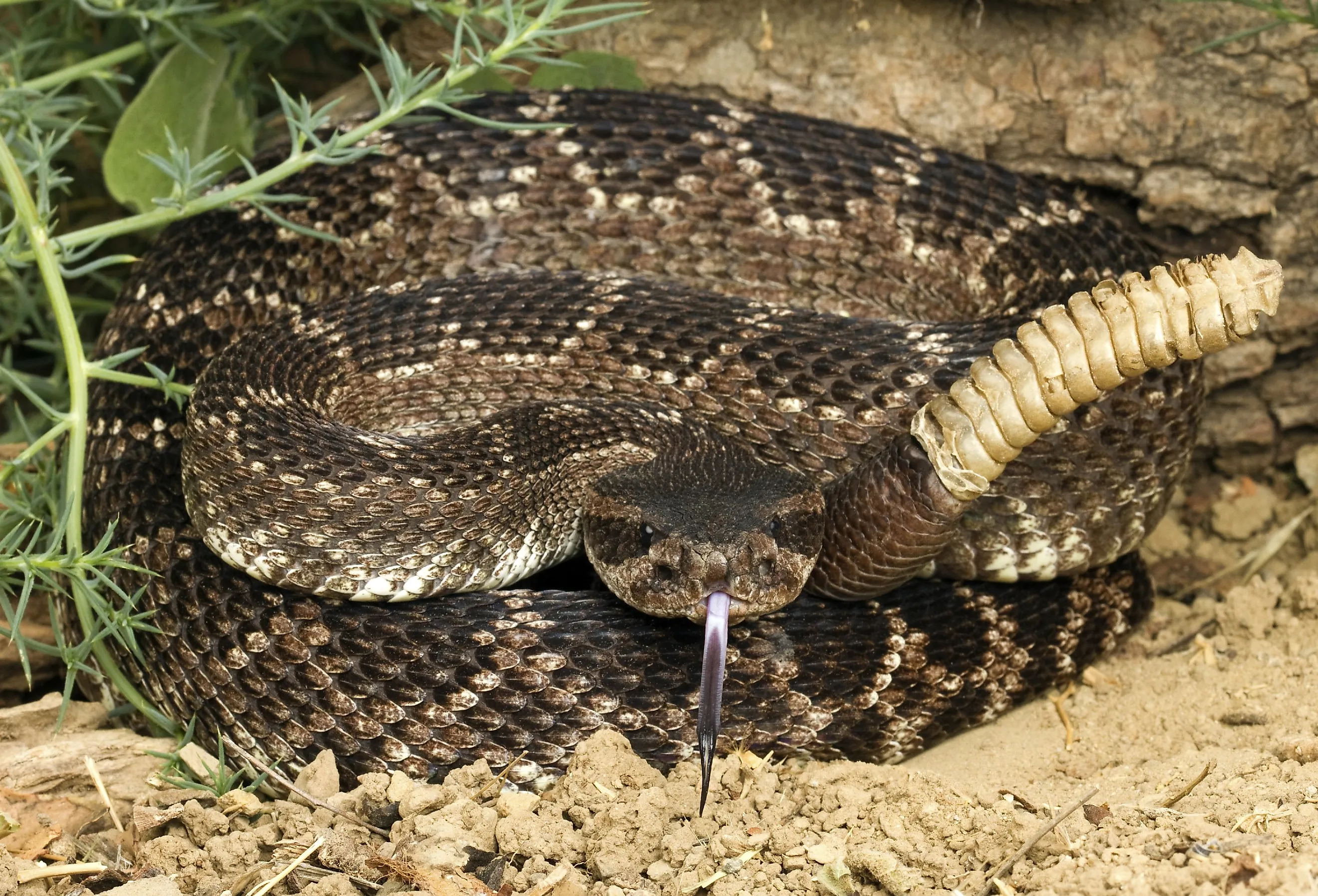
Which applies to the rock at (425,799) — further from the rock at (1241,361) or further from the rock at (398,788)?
the rock at (1241,361)

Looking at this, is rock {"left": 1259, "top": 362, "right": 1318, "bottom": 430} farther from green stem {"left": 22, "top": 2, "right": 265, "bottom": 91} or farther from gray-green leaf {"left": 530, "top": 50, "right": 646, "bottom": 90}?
green stem {"left": 22, "top": 2, "right": 265, "bottom": 91}

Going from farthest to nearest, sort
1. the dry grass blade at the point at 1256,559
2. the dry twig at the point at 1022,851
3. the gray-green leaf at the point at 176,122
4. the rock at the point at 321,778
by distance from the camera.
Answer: the dry grass blade at the point at 1256,559 < the gray-green leaf at the point at 176,122 < the rock at the point at 321,778 < the dry twig at the point at 1022,851

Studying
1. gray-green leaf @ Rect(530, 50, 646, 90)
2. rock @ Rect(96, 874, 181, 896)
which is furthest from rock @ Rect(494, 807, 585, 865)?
gray-green leaf @ Rect(530, 50, 646, 90)

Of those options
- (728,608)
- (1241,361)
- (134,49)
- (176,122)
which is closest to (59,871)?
(728,608)

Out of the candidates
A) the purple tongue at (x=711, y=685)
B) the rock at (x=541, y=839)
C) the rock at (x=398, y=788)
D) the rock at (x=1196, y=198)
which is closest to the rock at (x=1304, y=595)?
the rock at (x=1196, y=198)

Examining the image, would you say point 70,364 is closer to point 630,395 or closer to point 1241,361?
point 630,395
